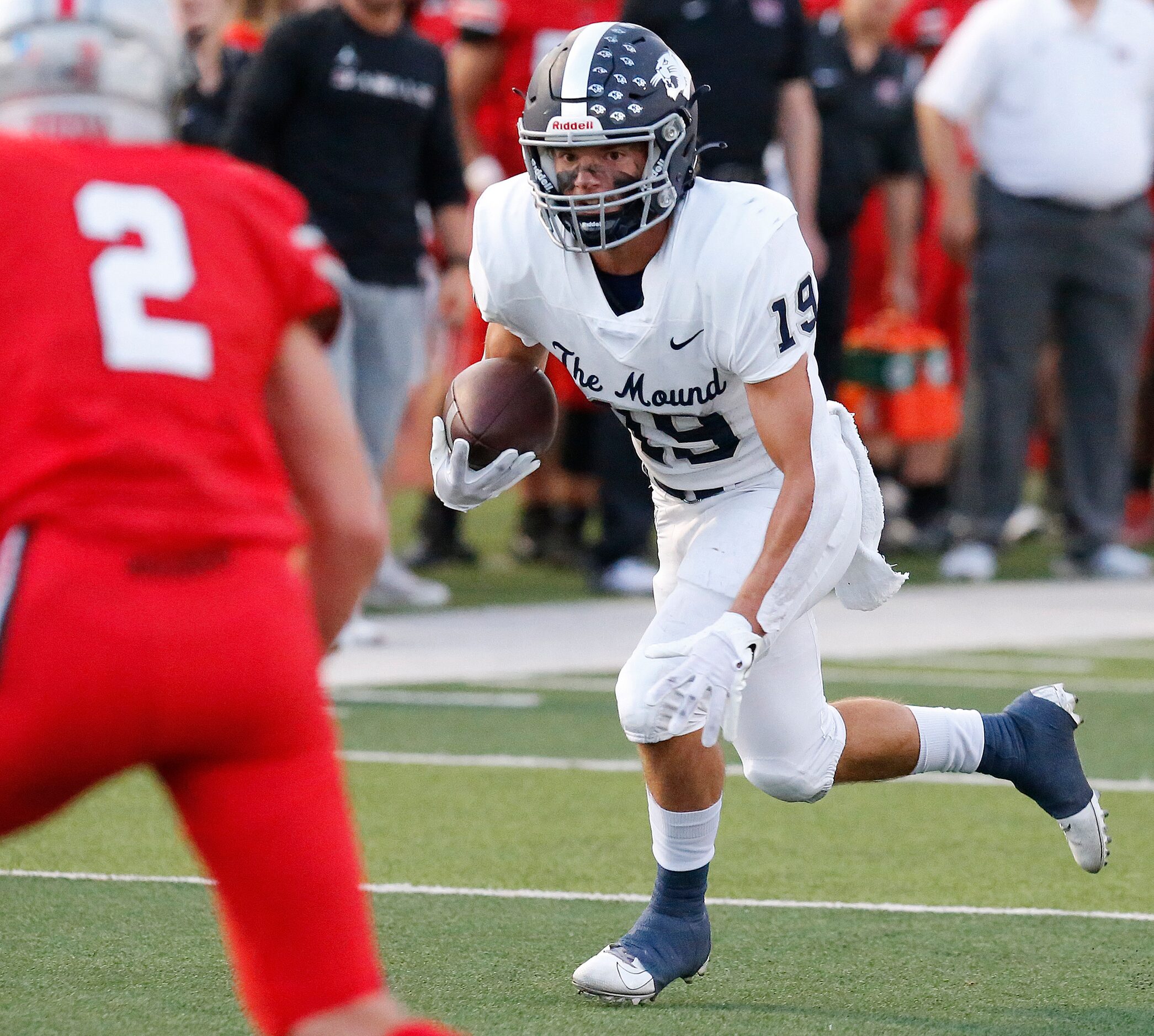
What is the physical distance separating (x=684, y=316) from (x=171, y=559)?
1635 mm

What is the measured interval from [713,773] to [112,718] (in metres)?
1.70

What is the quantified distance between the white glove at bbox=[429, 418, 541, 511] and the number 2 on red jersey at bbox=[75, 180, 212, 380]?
1.52 metres

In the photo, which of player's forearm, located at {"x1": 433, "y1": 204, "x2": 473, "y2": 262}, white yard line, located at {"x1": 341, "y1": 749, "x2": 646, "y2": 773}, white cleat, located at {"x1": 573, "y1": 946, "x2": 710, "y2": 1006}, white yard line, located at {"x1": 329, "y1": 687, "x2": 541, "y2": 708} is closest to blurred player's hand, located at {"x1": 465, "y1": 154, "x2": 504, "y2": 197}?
player's forearm, located at {"x1": 433, "y1": 204, "x2": 473, "y2": 262}

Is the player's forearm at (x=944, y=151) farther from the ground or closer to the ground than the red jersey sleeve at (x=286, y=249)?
closer to the ground

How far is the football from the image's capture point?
11.9 ft

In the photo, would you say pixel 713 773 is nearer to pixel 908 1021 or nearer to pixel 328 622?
pixel 908 1021

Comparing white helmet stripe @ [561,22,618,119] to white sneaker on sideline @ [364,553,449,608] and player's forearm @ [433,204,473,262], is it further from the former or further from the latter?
white sneaker on sideline @ [364,553,449,608]

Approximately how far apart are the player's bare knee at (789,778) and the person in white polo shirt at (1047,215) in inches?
202

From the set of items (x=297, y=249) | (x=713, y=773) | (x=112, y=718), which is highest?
(x=297, y=249)

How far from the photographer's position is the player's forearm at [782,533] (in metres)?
3.29

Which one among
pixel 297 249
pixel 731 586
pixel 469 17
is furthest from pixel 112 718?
pixel 469 17

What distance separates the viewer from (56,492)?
198 cm

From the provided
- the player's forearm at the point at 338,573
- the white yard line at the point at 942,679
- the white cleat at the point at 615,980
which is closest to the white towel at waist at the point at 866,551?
the white cleat at the point at 615,980

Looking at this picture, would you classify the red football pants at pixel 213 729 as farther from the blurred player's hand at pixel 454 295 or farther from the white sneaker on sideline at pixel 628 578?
the white sneaker on sideline at pixel 628 578
